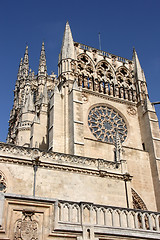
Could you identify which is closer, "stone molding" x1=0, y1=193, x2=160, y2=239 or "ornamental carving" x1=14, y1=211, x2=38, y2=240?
"ornamental carving" x1=14, y1=211, x2=38, y2=240

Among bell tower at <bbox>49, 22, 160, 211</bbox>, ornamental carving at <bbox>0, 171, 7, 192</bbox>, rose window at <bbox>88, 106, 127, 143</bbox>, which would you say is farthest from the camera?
rose window at <bbox>88, 106, 127, 143</bbox>

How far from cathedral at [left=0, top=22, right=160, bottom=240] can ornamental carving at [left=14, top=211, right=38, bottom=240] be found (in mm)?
22

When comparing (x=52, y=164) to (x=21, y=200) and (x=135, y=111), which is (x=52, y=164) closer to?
(x=21, y=200)

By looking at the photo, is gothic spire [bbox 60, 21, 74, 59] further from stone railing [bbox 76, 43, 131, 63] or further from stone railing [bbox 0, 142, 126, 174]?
stone railing [bbox 0, 142, 126, 174]

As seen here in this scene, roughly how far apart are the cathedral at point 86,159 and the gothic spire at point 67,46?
0.7 inches

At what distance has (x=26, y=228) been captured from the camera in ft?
23.1

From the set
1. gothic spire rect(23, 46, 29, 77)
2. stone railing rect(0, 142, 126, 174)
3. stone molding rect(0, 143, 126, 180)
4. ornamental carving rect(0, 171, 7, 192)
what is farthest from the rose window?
gothic spire rect(23, 46, 29, 77)

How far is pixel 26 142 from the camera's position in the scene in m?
29.3

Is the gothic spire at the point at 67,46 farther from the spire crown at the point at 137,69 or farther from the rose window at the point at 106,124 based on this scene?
the spire crown at the point at 137,69

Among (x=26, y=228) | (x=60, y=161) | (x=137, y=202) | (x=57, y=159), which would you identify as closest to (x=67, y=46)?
(x=57, y=159)

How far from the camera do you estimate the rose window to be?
2336 cm

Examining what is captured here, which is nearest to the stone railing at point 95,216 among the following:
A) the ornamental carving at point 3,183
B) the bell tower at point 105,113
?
the ornamental carving at point 3,183

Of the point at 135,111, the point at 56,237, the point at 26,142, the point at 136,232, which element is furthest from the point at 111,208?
the point at 26,142

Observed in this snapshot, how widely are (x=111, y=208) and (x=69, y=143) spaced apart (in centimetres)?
1203
